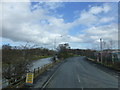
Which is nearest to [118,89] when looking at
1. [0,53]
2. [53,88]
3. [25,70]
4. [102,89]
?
[102,89]

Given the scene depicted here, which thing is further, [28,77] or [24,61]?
[24,61]

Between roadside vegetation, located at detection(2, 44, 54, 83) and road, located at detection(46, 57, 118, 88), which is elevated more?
roadside vegetation, located at detection(2, 44, 54, 83)

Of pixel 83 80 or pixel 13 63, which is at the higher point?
pixel 13 63

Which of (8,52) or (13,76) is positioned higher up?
(8,52)

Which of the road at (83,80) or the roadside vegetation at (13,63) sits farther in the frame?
the road at (83,80)

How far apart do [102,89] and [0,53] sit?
7867mm

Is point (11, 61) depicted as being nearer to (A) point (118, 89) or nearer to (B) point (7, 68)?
(B) point (7, 68)

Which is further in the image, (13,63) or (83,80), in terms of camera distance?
(83,80)

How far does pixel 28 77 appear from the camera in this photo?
10.2m

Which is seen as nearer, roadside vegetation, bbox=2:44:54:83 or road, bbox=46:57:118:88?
roadside vegetation, bbox=2:44:54:83

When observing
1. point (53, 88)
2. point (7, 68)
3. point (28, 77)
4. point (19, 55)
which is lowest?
point (53, 88)

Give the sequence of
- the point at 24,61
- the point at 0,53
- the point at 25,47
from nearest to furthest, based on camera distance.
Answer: the point at 0,53
the point at 24,61
the point at 25,47

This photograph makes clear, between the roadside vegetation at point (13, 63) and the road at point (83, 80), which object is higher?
the roadside vegetation at point (13, 63)

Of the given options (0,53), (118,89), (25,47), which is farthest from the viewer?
(25,47)
